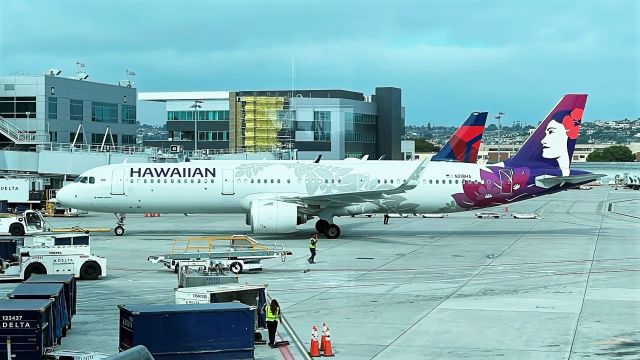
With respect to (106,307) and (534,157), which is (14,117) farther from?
(106,307)

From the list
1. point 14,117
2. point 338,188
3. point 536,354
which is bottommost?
point 536,354

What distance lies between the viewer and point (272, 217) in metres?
47.5

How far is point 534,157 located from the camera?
5356 centimetres

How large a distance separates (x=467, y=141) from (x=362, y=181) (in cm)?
4280

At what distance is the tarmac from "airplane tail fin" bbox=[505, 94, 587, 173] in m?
4.57

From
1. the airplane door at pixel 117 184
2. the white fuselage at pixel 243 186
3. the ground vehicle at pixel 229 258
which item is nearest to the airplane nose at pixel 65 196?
the white fuselage at pixel 243 186

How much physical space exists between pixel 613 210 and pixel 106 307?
6634 centimetres

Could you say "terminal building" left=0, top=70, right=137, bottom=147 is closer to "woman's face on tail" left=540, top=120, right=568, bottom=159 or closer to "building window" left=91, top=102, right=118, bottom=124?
"building window" left=91, top=102, right=118, bottom=124

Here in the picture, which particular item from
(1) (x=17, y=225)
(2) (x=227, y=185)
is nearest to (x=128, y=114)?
(1) (x=17, y=225)

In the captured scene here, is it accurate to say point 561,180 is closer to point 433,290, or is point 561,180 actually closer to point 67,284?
point 433,290

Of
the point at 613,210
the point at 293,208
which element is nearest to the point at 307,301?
the point at 293,208

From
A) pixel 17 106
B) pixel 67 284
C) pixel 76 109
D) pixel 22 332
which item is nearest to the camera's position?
pixel 22 332

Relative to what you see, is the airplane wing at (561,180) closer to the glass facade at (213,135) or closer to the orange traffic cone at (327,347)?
the orange traffic cone at (327,347)

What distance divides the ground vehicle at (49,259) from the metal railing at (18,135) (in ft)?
148
